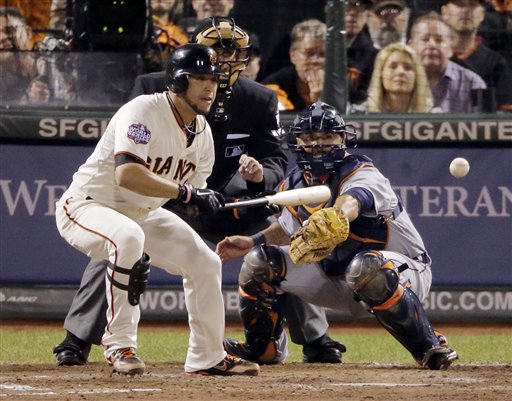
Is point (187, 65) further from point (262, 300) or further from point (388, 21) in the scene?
point (388, 21)

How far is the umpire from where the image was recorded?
600 cm

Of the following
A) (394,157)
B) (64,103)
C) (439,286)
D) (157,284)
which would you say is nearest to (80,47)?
(64,103)

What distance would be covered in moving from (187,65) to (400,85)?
3.46 meters

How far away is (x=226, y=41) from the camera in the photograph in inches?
245

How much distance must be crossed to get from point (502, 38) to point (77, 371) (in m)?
4.79

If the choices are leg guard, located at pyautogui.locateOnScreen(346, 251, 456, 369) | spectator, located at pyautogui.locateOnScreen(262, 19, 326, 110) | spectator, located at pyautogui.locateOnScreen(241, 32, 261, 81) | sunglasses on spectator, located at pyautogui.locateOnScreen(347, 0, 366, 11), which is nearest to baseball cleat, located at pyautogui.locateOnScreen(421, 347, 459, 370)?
leg guard, located at pyautogui.locateOnScreen(346, 251, 456, 369)

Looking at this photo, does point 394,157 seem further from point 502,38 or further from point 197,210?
point 197,210

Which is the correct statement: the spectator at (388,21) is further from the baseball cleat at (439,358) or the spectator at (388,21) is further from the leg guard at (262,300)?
the baseball cleat at (439,358)

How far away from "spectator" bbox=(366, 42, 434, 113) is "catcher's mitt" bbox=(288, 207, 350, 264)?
310 centimetres

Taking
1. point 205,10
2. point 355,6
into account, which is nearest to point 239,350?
point 205,10

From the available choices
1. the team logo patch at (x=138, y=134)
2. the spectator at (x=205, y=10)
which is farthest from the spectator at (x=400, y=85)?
the team logo patch at (x=138, y=134)

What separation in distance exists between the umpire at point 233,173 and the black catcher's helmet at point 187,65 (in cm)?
72

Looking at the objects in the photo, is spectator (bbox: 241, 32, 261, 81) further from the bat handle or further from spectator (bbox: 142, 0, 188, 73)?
the bat handle

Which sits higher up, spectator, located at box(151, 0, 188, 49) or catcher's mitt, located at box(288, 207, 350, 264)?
spectator, located at box(151, 0, 188, 49)
